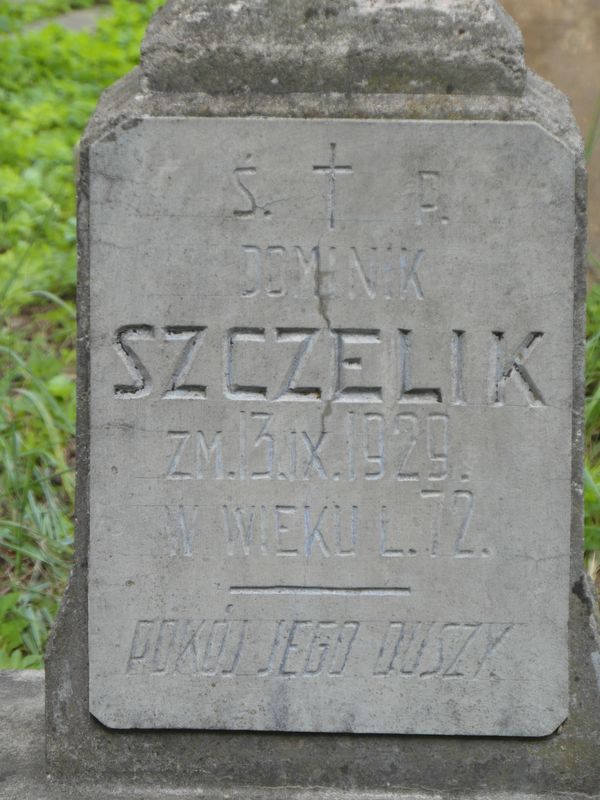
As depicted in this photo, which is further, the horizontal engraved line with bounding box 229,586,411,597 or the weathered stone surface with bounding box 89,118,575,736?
the horizontal engraved line with bounding box 229,586,411,597

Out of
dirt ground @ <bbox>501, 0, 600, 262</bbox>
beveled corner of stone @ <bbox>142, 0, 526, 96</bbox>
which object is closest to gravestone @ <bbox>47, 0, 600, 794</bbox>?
beveled corner of stone @ <bbox>142, 0, 526, 96</bbox>

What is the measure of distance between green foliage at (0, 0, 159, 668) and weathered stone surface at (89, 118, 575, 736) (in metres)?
1.13

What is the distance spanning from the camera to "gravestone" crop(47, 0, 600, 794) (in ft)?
8.48

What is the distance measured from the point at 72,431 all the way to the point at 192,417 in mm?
1953

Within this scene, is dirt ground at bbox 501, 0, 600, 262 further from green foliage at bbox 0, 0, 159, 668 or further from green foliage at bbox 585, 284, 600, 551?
green foliage at bbox 0, 0, 159, 668

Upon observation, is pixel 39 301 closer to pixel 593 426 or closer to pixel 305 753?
pixel 593 426

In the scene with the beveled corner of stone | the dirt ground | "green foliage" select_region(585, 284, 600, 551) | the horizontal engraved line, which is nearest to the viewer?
the beveled corner of stone

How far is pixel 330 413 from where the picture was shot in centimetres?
268

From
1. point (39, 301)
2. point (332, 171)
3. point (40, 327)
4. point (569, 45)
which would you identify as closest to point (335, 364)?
point (332, 171)

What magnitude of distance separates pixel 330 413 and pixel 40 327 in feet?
9.49

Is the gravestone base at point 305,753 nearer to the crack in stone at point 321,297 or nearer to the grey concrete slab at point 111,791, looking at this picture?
the grey concrete slab at point 111,791

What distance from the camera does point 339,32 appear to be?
256 centimetres

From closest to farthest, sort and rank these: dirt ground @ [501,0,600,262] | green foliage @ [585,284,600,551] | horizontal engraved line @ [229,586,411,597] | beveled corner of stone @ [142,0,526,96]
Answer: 1. beveled corner of stone @ [142,0,526,96]
2. horizontal engraved line @ [229,586,411,597]
3. green foliage @ [585,284,600,551]
4. dirt ground @ [501,0,600,262]

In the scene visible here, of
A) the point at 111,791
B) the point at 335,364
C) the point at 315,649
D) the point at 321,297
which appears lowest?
the point at 111,791
